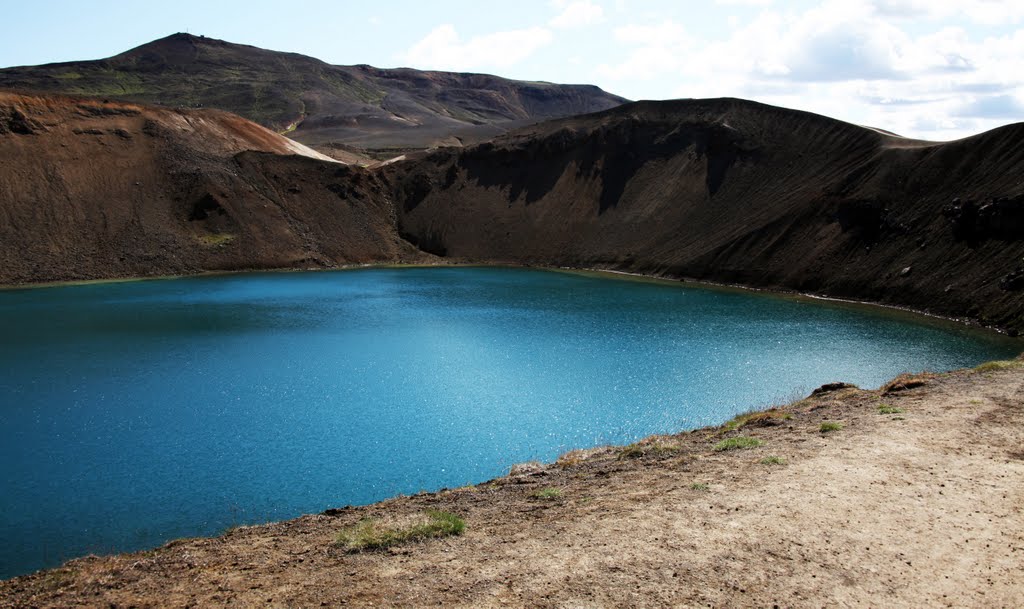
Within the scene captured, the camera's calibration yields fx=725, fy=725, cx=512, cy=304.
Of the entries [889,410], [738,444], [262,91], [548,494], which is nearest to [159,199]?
[548,494]

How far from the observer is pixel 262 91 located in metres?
166

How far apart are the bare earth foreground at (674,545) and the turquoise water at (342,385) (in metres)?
4.22

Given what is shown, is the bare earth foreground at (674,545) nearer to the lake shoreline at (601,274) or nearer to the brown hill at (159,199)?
the lake shoreline at (601,274)

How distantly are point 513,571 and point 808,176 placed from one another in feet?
191

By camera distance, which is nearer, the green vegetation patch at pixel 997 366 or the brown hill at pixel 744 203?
the green vegetation patch at pixel 997 366

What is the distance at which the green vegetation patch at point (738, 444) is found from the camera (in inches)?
652

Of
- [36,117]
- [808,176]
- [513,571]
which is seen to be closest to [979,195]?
[808,176]

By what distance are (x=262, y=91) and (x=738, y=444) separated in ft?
557

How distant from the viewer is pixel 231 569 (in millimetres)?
10742

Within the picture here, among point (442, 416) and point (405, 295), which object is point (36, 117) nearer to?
point (405, 295)

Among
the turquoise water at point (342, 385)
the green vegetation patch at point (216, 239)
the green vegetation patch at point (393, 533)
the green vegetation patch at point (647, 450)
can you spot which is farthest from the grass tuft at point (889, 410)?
the green vegetation patch at point (216, 239)

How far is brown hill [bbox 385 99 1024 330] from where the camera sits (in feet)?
146

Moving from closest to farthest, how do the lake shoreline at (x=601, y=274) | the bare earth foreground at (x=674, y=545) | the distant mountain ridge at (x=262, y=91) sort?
1. the bare earth foreground at (x=674, y=545)
2. the lake shoreline at (x=601, y=274)
3. the distant mountain ridge at (x=262, y=91)

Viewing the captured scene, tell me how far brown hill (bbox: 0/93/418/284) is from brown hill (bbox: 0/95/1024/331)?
189 millimetres
